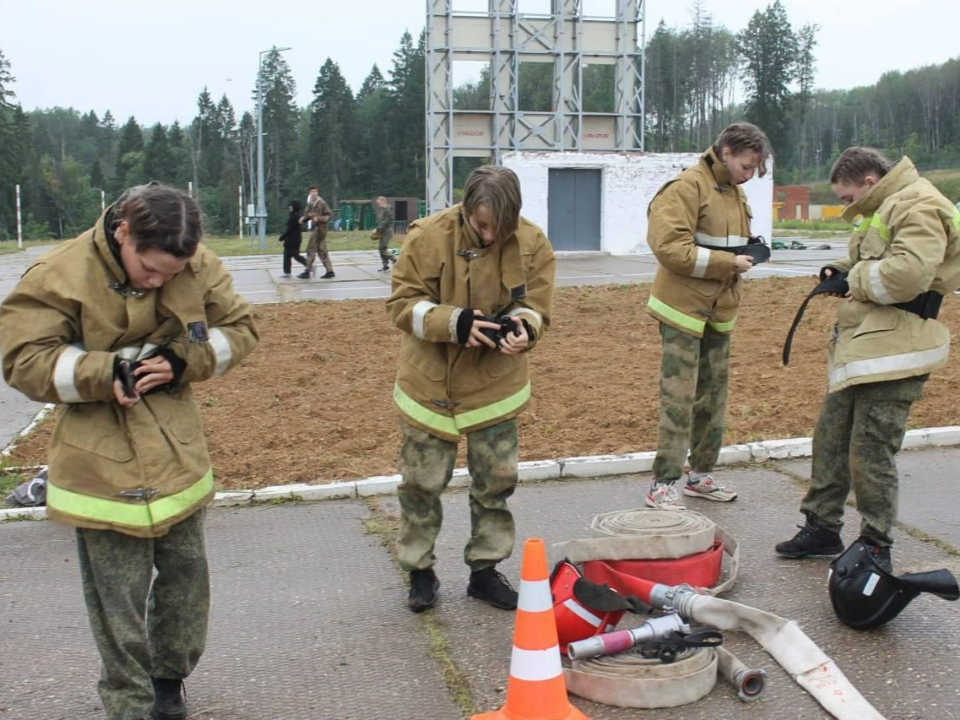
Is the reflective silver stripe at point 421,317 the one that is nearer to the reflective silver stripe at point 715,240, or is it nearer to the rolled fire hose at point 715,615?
the rolled fire hose at point 715,615

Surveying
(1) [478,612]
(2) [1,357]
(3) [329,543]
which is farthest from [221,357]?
(3) [329,543]

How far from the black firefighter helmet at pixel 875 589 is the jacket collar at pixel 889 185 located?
65.3 inches

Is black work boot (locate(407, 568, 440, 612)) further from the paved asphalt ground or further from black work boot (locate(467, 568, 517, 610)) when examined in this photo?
black work boot (locate(467, 568, 517, 610))

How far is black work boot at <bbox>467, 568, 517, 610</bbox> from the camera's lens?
14.9ft

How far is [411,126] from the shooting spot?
305ft

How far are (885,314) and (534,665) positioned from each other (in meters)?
2.45

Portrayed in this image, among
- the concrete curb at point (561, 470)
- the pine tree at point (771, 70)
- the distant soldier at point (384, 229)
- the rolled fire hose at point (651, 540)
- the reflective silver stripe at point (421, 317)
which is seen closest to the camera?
the reflective silver stripe at point (421, 317)

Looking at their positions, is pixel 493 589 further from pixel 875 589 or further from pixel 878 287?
pixel 878 287

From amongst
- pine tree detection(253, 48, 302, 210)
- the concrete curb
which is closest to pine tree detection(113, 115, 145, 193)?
pine tree detection(253, 48, 302, 210)

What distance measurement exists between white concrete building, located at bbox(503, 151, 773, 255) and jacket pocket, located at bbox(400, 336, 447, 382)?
927 inches

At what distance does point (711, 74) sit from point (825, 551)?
89.9m

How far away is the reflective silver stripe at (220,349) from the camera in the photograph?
3415 mm

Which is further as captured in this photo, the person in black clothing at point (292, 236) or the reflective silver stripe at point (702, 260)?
the person in black clothing at point (292, 236)

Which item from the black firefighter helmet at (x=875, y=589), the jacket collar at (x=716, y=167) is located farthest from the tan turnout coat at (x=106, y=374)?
the jacket collar at (x=716, y=167)
